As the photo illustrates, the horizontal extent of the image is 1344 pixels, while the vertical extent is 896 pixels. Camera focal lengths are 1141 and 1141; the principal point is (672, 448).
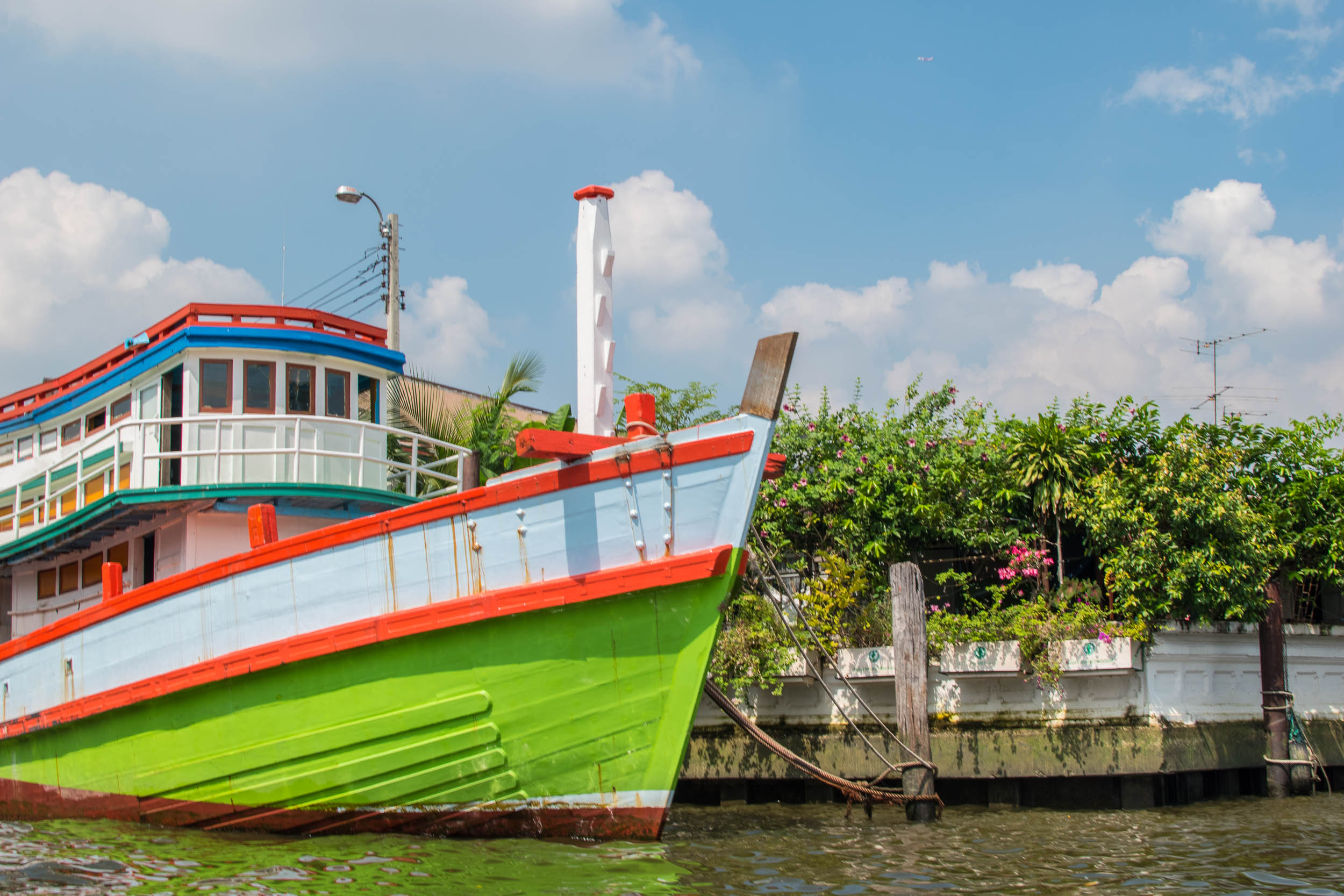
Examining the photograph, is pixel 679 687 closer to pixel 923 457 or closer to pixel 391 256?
pixel 923 457

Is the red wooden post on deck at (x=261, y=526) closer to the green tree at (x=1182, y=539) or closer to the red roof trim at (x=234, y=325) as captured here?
the red roof trim at (x=234, y=325)

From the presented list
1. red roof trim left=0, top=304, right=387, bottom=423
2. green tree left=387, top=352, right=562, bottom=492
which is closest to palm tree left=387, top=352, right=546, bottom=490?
green tree left=387, top=352, right=562, bottom=492

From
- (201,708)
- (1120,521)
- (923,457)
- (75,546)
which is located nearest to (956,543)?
(923,457)

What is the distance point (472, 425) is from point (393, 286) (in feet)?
10.2

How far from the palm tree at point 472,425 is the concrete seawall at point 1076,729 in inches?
325

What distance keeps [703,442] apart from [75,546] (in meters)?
8.45

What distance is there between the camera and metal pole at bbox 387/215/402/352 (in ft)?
65.4

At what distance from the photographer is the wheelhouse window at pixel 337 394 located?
41.3 feet

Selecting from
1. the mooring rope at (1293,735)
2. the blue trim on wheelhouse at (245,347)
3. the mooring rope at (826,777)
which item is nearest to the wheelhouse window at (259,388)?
the blue trim on wheelhouse at (245,347)

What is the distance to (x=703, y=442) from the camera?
8430 millimetres

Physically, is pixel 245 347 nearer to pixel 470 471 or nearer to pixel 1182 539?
pixel 470 471

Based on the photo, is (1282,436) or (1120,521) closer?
(1120,521)

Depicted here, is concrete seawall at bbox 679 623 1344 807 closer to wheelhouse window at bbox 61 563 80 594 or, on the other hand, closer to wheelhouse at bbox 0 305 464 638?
wheelhouse at bbox 0 305 464 638

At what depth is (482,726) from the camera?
8719mm
